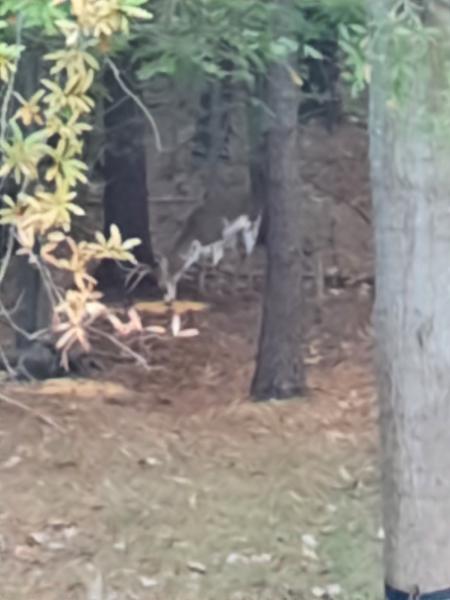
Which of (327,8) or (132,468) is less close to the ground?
(327,8)

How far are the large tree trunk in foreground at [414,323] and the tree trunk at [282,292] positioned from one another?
5.74m

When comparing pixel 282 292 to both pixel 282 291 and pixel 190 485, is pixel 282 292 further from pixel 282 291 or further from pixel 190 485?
pixel 190 485

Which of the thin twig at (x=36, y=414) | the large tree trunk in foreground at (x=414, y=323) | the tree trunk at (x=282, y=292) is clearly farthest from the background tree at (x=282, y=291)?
the large tree trunk in foreground at (x=414, y=323)

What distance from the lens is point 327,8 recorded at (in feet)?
26.1

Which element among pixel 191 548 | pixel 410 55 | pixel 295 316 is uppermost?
pixel 410 55

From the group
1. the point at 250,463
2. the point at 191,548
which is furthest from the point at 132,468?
the point at 191,548

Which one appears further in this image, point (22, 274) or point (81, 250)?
point (22, 274)

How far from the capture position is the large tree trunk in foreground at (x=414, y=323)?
3.84 m

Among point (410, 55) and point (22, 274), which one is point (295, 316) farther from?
point (410, 55)

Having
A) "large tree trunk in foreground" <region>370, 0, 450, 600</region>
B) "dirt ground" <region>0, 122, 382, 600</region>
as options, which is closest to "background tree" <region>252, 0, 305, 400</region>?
"dirt ground" <region>0, 122, 382, 600</region>

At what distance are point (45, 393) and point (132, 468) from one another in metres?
1.56

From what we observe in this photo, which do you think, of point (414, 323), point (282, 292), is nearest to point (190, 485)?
point (282, 292)

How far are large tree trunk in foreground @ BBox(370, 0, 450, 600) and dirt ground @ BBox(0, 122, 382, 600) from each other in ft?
9.32

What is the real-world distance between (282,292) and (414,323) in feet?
19.9
